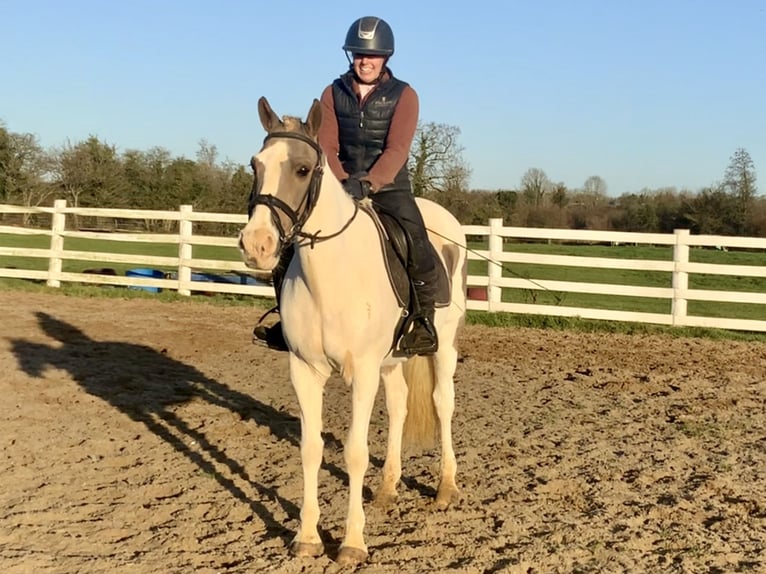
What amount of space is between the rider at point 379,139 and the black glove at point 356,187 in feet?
0.21

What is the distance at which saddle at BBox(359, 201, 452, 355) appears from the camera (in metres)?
4.36

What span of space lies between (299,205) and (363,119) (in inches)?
48.7

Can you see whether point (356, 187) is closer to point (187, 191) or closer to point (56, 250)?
point (56, 250)

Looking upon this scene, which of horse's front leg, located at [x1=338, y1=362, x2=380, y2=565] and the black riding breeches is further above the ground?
the black riding breeches

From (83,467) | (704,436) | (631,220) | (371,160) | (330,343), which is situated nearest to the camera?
(330,343)

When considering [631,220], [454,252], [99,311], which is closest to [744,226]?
[631,220]

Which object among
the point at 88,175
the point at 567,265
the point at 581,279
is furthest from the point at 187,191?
the point at 567,265

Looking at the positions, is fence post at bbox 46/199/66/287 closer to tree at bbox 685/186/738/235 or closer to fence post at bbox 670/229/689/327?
fence post at bbox 670/229/689/327

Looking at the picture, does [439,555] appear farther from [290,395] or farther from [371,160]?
[290,395]

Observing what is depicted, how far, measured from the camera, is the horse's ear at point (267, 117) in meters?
3.67

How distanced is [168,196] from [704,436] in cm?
4086

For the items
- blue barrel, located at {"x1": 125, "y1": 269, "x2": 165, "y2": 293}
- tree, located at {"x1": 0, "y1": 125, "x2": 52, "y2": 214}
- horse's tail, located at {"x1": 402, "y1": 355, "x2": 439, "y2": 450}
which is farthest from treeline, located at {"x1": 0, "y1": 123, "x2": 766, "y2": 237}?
horse's tail, located at {"x1": 402, "y1": 355, "x2": 439, "y2": 450}

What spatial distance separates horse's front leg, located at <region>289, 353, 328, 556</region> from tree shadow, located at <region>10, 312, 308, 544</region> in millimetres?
229

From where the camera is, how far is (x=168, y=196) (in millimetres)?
43781
